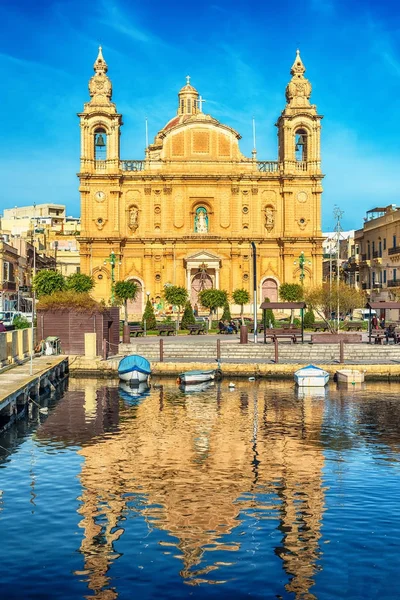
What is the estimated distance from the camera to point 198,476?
737 inches

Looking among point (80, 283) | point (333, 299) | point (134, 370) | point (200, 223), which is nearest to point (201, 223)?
point (200, 223)

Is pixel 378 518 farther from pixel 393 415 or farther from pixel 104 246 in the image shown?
pixel 104 246

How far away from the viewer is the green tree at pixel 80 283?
64.7m

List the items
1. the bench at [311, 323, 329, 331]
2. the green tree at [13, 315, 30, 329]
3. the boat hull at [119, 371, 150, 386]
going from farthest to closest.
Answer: the bench at [311, 323, 329, 331] < the green tree at [13, 315, 30, 329] < the boat hull at [119, 371, 150, 386]

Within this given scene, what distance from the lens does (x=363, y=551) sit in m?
13.5

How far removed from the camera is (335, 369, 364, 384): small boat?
3666 centimetres

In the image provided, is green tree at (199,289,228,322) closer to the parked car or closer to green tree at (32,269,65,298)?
green tree at (32,269,65,298)

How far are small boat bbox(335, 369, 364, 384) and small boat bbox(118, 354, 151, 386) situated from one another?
28.7 ft

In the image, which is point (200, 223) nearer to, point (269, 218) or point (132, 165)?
point (269, 218)

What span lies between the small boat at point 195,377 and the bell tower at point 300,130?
4163cm

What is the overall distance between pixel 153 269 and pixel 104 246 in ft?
16.2

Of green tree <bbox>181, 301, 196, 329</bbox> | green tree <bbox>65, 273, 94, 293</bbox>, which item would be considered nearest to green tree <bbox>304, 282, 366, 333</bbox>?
green tree <bbox>181, 301, 196, 329</bbox>

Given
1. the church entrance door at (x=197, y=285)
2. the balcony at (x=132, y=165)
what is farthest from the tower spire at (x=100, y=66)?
the church entrance door at (x=197, y=285)

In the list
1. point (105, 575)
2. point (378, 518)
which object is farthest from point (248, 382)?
point (105, 575)
